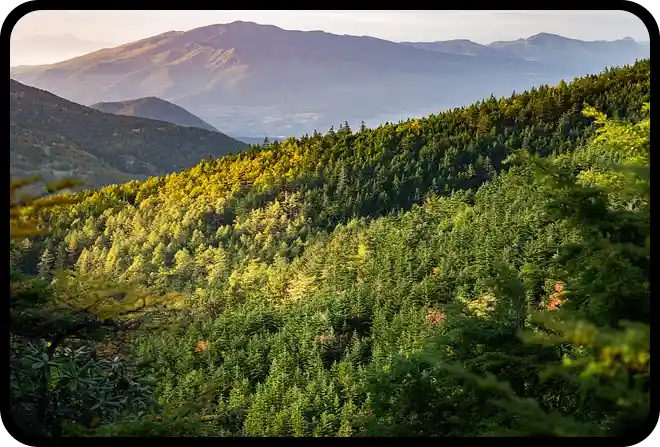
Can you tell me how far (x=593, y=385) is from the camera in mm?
2021

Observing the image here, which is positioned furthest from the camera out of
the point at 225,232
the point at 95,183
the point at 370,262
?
the point at 225,232

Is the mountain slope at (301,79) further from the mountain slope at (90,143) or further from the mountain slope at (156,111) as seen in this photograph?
the mountain slope at (156,111)

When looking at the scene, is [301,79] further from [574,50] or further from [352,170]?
[574,50]

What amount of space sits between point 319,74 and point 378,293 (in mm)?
15386

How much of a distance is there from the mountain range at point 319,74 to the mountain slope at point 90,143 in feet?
1.23

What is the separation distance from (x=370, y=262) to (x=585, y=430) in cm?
1908

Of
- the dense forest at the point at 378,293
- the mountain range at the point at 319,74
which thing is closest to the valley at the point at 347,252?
the dense forest at the point at 378,293

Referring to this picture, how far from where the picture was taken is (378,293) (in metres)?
14.9

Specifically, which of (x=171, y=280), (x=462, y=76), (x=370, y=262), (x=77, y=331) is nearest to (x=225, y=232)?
(x=171, y=280)

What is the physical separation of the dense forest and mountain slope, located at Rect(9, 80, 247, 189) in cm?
30

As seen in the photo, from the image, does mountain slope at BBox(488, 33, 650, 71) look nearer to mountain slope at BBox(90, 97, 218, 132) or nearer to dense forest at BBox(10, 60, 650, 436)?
dense forest at BBox(10, 60, 650, 436)
